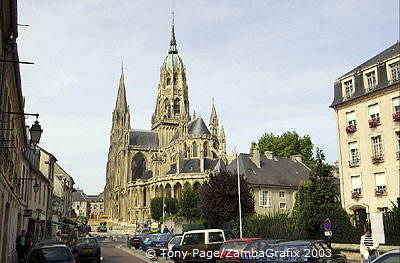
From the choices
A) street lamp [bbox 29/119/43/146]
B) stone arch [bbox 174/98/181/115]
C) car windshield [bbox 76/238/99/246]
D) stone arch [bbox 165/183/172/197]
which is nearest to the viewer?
street lamp [bbox 29/119/43/146]

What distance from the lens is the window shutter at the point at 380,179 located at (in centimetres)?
2556

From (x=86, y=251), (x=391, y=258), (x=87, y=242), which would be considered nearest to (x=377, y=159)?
(x=87, y=242)

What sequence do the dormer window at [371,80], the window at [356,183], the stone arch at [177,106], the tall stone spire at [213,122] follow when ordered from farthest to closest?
the stone arch at [177,106], the tall stone spire at [213,122], the window at [356,183], the dormer window at [371,80]

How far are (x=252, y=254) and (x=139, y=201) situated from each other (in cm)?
8173

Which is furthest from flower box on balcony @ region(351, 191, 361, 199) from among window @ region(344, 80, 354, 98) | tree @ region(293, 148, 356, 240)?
window @ region(344, 80, 354, 98)

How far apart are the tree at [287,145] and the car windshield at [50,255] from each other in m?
48.4

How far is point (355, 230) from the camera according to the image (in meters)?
21.9

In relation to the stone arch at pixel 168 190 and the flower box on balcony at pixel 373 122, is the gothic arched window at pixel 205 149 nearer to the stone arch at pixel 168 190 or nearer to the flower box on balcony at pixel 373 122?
the stone arch at pixel 168 190

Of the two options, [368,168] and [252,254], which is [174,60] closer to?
[368,168]

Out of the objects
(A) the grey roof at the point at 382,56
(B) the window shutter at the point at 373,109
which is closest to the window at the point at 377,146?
(B) the window shutter at the point at 373,109

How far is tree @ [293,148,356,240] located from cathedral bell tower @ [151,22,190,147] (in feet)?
247

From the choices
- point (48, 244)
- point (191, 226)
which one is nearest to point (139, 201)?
point (191, 226)

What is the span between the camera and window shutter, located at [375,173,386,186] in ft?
83.9

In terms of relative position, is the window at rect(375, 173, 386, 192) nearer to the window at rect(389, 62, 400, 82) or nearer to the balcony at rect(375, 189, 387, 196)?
the balcony at rect(375, 189, 387, 196)
